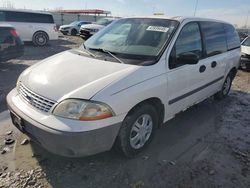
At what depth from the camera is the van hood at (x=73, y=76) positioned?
8.64ft

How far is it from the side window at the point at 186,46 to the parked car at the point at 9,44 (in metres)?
6.10

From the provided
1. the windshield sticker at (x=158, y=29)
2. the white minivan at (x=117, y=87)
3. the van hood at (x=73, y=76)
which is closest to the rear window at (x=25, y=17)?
the white minivan at (x=117, y=87)

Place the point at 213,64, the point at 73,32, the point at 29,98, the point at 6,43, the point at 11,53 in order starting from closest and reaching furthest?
the point at 29,98
the point at 213,64
the point at 6,43
the point at 11,53
the point at 73,32

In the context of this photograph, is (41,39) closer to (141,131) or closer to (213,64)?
(213,64)

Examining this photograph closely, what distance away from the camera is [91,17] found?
4153 cm

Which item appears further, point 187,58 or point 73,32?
point 73,32

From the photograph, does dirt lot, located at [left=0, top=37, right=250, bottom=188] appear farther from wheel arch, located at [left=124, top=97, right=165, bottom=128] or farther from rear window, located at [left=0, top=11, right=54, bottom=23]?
rear window, located at [left=0, top=11, right=54, bottom=23]

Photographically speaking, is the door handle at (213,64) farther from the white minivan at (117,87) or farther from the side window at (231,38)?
the side window at (231,38)

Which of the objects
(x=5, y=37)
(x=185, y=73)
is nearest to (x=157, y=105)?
(x=185, y=73)

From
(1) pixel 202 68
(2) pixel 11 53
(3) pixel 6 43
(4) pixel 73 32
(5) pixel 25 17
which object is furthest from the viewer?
(4) pixel 73 32

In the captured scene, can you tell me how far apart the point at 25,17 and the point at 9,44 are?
20.3 ft

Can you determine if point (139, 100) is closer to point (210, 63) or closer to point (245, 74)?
point (210, 63)

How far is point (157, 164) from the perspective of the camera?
3172mm

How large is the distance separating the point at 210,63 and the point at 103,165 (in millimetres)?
Result: 2566
